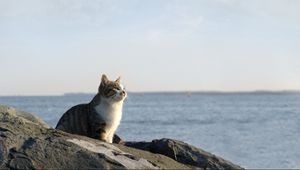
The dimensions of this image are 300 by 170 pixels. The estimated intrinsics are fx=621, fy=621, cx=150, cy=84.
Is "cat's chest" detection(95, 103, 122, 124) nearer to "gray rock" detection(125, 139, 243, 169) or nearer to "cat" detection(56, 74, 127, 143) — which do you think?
"cat" detection(56, 74, 127, 143)

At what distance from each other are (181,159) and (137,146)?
3.26 feet

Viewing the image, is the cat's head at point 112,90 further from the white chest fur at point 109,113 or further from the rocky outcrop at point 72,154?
the rocky outcrop at point 72,154

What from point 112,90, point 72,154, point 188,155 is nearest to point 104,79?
point 112,90

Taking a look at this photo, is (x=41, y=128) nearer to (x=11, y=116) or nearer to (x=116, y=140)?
(x=11, y=116)

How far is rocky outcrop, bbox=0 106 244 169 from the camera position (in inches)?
306

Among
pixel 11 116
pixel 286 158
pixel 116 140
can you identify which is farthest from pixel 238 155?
pixel 11 116

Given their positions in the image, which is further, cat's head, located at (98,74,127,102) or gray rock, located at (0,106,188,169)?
cat's head, located at (98,74,127,102)

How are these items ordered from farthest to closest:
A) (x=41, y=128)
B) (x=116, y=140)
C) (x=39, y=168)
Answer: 1. (x=116, y=140)
2. (x=41, y=128)
3. (x=39, y=168)

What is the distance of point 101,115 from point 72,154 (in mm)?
2400

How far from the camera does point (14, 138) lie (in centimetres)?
813

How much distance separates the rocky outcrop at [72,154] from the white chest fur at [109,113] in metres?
1.22

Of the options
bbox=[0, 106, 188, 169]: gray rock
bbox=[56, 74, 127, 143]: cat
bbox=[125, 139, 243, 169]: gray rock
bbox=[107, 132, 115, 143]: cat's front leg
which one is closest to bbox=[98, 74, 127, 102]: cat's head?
bbox=[56, 74, 127, 143]: cat

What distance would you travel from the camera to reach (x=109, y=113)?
33.8ft

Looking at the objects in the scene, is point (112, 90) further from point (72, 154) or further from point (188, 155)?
point (72, 154)
